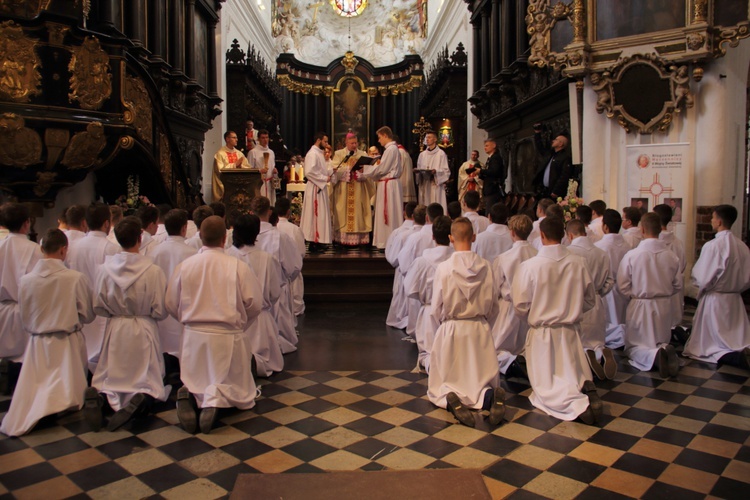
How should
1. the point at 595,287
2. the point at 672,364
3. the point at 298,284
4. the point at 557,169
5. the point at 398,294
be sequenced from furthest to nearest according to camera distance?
the point at 557,169, the point at 298,284, the point at 398,294, the point at 595,287, the point at 672,364

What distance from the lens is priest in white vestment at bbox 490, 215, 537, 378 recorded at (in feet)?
17.7

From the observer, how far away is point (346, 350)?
686cm

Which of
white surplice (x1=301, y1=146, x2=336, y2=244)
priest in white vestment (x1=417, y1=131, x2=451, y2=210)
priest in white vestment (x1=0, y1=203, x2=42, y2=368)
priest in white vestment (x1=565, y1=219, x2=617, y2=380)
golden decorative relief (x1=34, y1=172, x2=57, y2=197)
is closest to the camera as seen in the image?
priest in white vestment (x1=0, y1=203, x2=42, y2=368)

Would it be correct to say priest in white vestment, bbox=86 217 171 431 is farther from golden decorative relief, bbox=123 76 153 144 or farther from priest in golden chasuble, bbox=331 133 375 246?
priest in golden chasuble, bbox=331 133 375 246

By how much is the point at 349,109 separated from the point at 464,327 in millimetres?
23718

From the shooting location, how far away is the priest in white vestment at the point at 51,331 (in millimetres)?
4586

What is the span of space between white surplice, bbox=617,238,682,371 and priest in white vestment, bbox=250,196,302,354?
3591 mm

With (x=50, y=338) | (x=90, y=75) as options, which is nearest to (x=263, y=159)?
(x=90, y=75)

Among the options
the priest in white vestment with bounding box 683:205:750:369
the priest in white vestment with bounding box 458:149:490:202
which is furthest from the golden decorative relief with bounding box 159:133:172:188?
the priest in white vestment with bounding box 683:205:750:369

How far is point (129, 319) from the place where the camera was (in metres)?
4.88

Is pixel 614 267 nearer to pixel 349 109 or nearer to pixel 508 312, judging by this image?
pixel 508 312

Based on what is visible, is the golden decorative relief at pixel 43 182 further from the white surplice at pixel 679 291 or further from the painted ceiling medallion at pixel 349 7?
the painted ceiling medallion at pixel 349 7

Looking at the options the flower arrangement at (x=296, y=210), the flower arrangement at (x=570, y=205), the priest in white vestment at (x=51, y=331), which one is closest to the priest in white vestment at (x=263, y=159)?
the flower arrangement at (x=296, y=210)

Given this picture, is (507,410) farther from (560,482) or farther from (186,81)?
(186,81)
